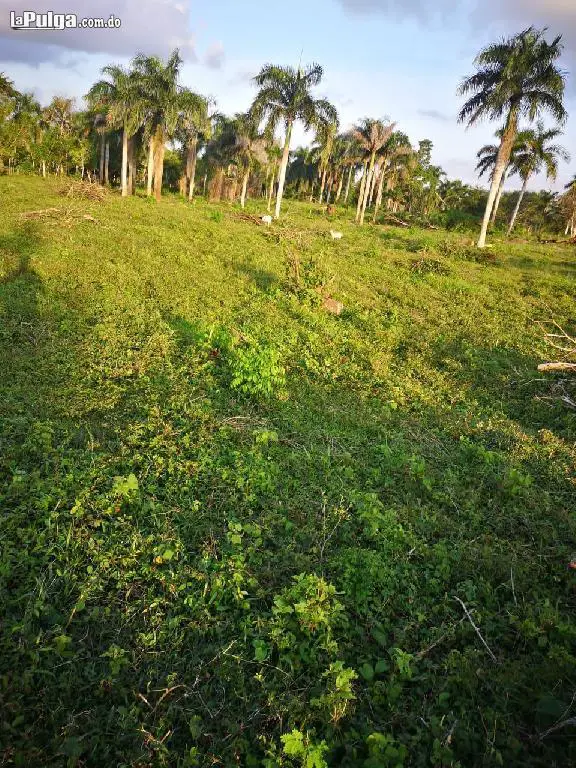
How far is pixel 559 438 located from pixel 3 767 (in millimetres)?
8243

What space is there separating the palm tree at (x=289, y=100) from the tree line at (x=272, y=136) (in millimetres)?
53

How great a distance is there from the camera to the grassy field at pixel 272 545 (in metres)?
3.09

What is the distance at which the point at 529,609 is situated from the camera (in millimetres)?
4113

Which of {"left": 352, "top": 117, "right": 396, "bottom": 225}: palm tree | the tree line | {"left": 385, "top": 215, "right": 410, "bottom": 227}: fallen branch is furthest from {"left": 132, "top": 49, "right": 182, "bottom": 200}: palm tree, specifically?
{"left": 385, "top": 215, "right": 410, "bottom": 227}: fallen branch

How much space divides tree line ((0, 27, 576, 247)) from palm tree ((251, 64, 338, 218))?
5cm

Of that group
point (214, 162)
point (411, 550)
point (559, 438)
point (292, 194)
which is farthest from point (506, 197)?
point (411, 550)

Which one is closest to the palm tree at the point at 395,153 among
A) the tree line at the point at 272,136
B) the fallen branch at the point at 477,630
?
the tree line at the point at 272,136

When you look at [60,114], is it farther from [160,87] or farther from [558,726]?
[558,726]

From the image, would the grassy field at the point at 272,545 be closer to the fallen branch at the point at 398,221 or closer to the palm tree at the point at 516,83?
the palm tree at the point at 516,83

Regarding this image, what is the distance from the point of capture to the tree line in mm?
21203

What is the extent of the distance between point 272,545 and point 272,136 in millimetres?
28712

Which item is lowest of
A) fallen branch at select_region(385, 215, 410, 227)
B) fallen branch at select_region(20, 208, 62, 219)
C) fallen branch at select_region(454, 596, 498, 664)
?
fallen branch at select_region(454, 596, 498, 664)

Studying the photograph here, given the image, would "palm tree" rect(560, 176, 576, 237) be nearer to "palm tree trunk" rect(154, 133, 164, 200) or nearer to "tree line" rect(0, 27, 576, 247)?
"tree line" rect(0, 27, 576, 247)

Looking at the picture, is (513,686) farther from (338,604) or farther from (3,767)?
(3,767)
